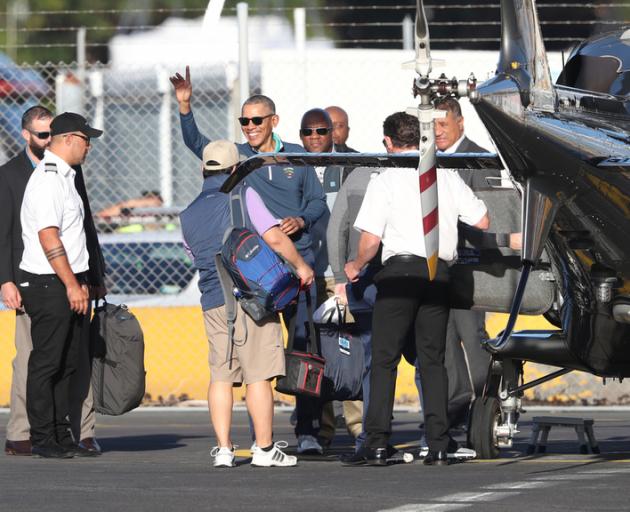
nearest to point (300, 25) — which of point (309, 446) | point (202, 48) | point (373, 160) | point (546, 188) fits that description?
point (202, 48)

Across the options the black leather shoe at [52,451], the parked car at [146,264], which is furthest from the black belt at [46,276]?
the parked car at [146,264]

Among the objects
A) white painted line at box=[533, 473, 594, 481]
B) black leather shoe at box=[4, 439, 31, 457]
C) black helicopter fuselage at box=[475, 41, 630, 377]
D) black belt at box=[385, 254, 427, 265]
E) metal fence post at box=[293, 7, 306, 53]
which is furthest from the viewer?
metal fence post at box=[293, 7, 306, 53]

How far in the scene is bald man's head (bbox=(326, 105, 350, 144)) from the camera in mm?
13164

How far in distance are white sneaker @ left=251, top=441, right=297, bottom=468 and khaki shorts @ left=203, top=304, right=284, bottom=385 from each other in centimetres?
41

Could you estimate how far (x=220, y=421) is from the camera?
405 inches

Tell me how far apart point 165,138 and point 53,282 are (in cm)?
958

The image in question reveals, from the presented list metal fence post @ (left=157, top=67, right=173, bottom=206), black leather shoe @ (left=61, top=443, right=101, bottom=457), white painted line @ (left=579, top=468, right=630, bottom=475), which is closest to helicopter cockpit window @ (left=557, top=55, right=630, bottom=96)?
white painted line @ (left=579, top=468, right=630, bottom=475)

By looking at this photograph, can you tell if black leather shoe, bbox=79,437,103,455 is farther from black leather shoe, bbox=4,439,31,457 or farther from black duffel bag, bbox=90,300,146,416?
black leather shoe, bbox=4,439,31,457

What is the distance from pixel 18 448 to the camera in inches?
440

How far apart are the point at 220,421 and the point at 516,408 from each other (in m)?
1.72

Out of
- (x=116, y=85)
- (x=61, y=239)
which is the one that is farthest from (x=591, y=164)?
(x=116, y=85)

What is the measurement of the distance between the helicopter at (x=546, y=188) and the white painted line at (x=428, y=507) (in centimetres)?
138

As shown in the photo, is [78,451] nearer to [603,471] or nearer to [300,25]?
[603,471]

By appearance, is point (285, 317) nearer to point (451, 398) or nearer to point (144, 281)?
point (451, 398)
